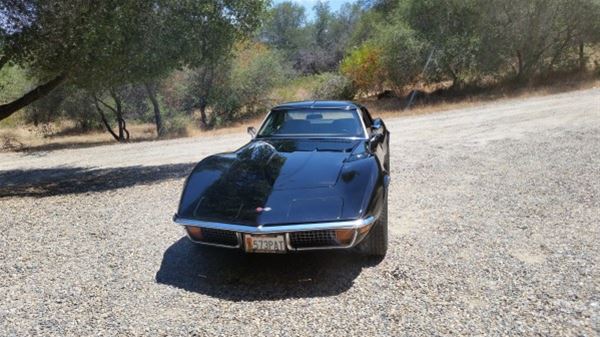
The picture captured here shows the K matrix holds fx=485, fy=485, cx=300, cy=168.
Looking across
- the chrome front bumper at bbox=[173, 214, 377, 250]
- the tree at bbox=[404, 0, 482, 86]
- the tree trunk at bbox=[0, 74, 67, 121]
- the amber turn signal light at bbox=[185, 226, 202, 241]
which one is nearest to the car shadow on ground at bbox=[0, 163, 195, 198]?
the tree trunk at bbox=[0, 74, 67, 121]

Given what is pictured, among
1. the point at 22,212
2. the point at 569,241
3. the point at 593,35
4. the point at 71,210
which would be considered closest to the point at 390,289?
the point at 569,241

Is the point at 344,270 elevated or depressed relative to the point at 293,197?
depressed

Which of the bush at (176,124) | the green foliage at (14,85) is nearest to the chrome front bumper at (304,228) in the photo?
the bush at (176,124)

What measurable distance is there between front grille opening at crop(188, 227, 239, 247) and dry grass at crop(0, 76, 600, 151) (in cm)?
1626

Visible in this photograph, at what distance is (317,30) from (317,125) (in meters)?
69.9

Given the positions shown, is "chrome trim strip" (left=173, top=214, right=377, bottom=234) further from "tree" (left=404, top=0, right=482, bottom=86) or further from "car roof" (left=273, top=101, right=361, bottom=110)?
"tree" (left=404, top=0, right=482, bottom=86)

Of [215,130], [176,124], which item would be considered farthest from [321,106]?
[176,124]

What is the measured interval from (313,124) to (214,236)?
2.27 meters

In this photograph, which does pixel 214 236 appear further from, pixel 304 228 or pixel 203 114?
pixel 203 114

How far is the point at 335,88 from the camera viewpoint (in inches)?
1235

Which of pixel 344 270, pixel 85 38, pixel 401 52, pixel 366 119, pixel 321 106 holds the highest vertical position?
pixel 401 52

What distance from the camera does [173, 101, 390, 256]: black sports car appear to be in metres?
3.79

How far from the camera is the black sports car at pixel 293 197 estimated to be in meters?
3.79

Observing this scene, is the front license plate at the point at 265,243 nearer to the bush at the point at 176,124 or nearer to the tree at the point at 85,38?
the tree at the point at 85,38
